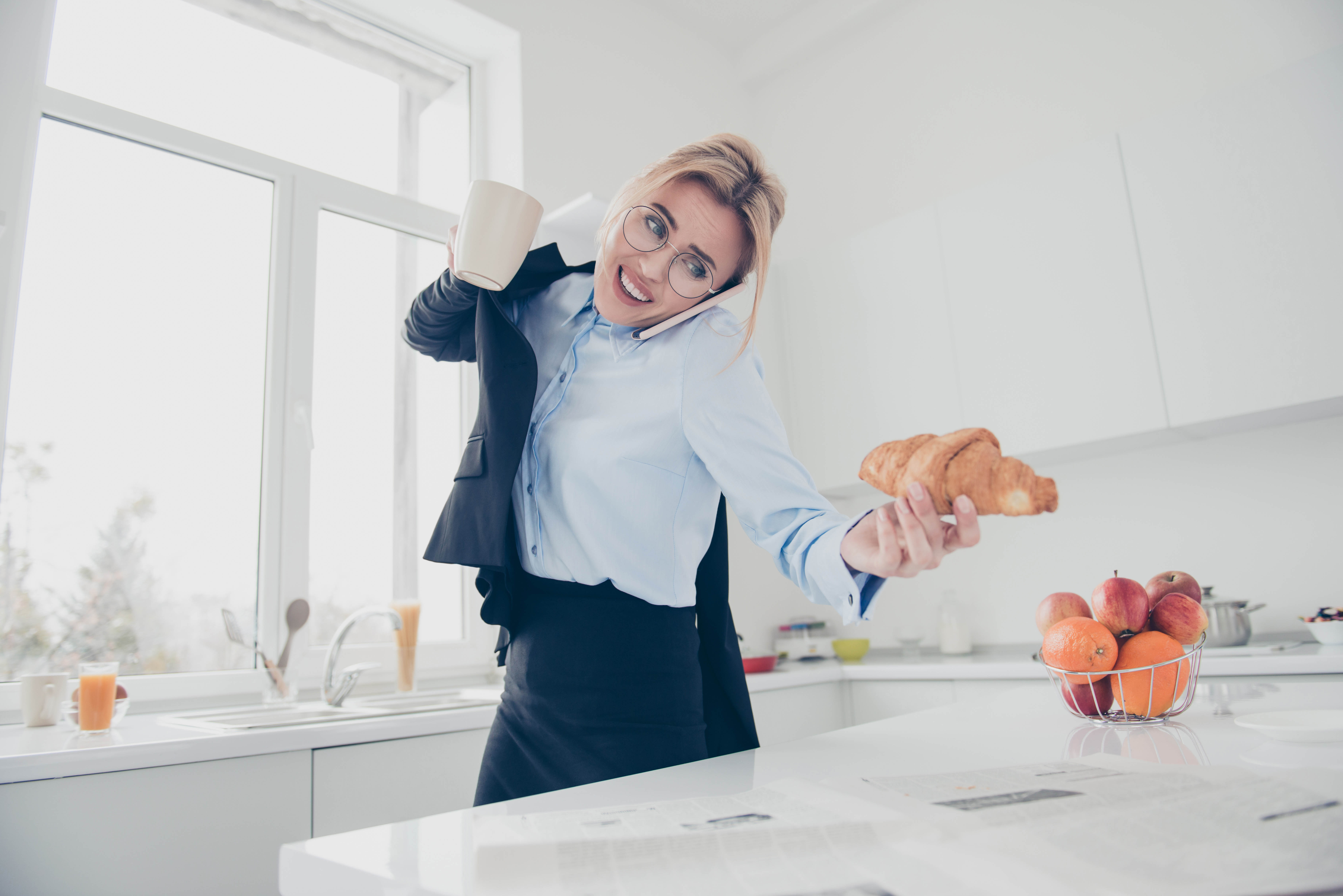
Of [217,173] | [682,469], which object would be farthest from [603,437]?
[217,173]

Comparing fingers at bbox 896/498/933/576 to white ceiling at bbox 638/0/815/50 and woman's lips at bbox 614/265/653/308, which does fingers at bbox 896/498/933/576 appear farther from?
white ceiling at bbox 638/0/815/50

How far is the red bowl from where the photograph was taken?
2568 mm

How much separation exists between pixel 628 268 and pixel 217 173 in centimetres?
171

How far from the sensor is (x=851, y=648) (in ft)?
9.39

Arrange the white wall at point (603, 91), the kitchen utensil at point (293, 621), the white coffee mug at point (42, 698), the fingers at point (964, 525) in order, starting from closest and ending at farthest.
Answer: the fingers at point (964, 525)
the white coffee mug at point (42, 698)
the kitchen utensil at point (293, 621)
the white wall at point (603, 91)

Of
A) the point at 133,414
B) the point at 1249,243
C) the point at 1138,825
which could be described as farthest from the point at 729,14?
the point at 1138,825

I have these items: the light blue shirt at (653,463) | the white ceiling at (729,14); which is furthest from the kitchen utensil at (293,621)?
the white ceiling at (729,14)

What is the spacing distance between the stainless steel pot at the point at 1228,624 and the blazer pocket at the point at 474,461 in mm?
1997

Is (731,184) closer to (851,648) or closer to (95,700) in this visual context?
(95,700)

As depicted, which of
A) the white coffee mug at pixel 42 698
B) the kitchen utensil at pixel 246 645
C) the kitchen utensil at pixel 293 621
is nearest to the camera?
the white coffee mug at pixel 42 698

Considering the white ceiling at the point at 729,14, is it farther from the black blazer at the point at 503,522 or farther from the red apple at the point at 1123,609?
the red apple at the point at 1123,609

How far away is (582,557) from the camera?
108 cm

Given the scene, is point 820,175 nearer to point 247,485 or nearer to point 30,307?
point 247,485

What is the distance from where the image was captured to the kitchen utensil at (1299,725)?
0.79 metres
